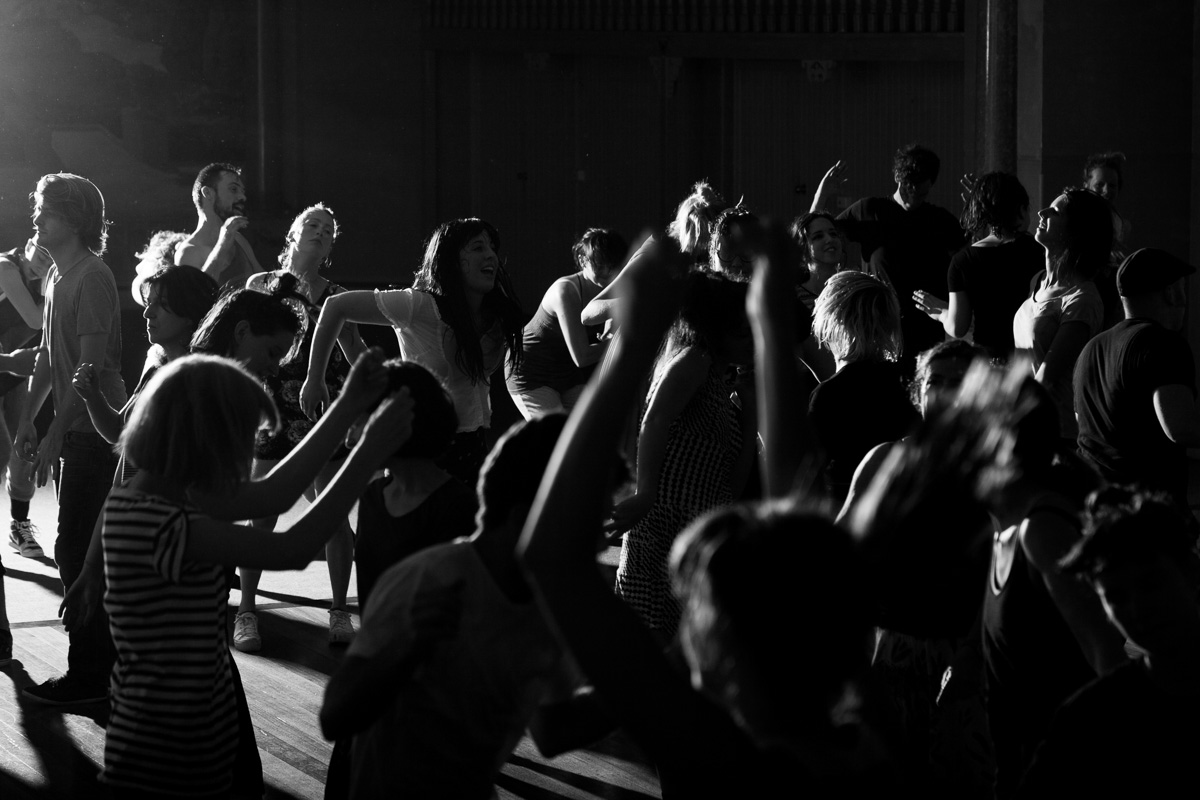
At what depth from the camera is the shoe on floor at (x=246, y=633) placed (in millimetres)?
5258

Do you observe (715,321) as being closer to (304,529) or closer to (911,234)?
(304,529)

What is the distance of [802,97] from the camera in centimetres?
1120

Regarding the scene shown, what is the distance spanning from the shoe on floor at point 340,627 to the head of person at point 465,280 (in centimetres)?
121

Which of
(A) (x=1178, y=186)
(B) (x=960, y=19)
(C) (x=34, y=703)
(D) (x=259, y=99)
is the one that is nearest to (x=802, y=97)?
(B) (x=960, y=19)

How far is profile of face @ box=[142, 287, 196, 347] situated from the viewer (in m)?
4.01

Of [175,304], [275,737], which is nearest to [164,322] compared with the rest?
[175,304]

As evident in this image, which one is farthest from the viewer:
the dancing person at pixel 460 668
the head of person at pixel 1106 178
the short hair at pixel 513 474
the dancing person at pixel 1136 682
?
the head of person at pixel 1106 178

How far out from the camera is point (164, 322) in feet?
13.2

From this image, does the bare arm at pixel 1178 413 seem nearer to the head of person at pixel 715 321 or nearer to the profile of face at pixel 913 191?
the head of person at pixel 715 321

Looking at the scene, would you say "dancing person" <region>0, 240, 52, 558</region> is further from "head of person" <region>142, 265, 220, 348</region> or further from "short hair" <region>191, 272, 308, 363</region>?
"short hair" <region>191, 272, 308, 363</region>

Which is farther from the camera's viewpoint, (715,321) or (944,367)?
(715,321)

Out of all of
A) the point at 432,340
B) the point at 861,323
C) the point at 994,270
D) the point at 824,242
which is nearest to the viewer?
the point at 861,323

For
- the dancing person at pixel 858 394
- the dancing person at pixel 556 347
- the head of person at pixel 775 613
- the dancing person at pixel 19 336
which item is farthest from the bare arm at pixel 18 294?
the head of person at pixel 775 613

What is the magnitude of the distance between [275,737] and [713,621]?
3328mm
